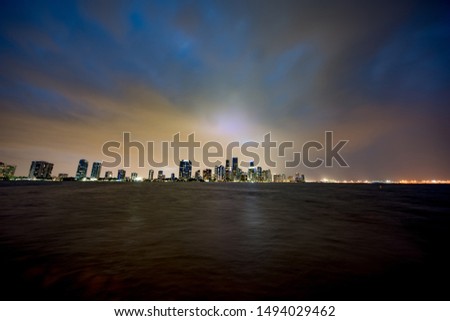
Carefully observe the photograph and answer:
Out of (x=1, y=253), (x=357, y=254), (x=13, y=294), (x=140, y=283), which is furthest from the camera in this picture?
(x=357, y=254)

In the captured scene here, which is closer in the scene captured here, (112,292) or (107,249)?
(112,292)
